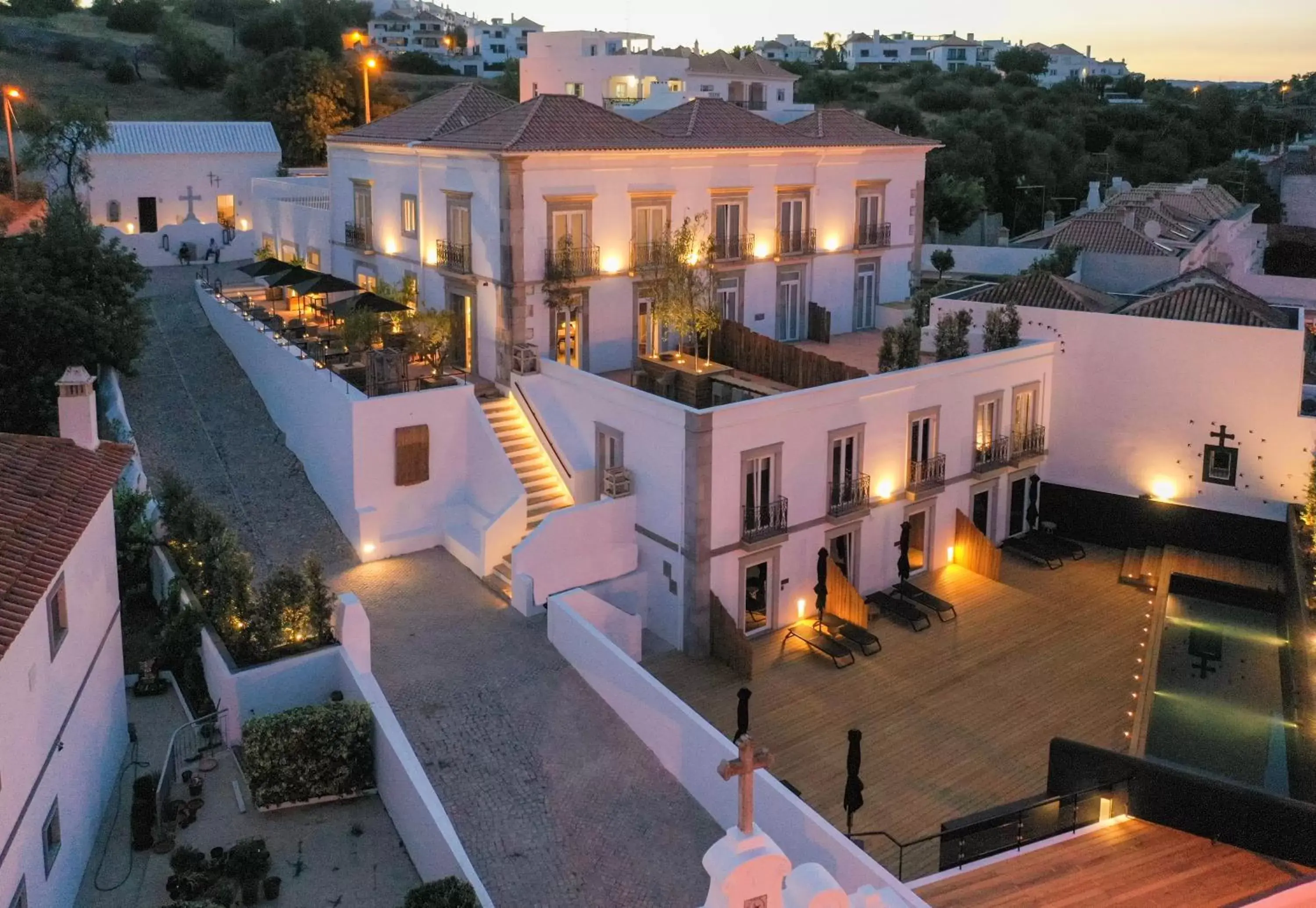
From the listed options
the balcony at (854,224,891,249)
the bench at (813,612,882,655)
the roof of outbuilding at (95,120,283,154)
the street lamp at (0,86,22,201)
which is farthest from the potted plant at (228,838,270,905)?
the roof of outbuilding at (95,120,283,154)

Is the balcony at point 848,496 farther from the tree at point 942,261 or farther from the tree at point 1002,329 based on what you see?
the tree at point 942,261

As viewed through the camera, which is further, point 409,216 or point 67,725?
point 409,216

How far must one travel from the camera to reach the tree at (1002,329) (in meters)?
28.0

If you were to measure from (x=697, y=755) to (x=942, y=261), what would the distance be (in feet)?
104

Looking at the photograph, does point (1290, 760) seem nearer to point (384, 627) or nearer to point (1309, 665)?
point (1309, 665)

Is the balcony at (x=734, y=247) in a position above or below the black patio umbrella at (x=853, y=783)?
above

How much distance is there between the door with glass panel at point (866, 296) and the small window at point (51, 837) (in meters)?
25.4

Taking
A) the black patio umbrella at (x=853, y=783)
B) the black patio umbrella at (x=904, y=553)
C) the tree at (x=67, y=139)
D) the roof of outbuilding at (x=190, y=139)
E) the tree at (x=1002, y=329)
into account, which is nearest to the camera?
the black patio umbrella at (x=853, y=783)

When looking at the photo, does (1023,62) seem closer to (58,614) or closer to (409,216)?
(409,216)

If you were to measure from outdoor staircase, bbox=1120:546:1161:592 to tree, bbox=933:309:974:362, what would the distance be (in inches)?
246

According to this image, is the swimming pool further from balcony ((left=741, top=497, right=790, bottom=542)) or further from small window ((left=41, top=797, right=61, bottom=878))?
small window ((left=41, top=797, right=61, bottom=878))

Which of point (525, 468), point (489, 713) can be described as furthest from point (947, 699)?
point (525, 468)

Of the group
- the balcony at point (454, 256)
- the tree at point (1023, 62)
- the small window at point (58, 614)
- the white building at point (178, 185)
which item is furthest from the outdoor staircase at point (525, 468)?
the tree at point (1023, 62)

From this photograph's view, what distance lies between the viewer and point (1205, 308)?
27344mm
